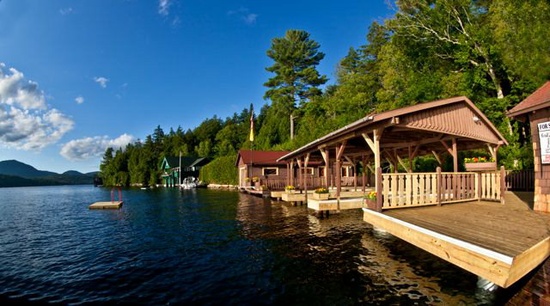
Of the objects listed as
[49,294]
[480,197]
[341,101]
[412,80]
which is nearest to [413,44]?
[412,80]

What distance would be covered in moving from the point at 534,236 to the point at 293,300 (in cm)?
450

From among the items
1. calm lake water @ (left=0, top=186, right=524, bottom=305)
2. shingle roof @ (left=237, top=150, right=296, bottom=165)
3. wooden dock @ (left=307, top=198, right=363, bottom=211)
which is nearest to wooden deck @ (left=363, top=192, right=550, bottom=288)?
calm lake water @ (left=0, top=186, right=524, bottom=305)

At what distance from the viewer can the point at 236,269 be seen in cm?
747

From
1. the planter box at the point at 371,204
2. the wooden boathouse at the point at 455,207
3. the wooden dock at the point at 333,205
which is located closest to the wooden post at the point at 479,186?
the wooden boathouse at the point at 455,207

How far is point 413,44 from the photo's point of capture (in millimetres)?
26188

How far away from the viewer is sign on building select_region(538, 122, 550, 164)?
26.5 feet

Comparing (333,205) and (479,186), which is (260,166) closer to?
(333,205)

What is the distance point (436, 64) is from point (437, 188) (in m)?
20.9

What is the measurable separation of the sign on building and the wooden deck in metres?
1.53

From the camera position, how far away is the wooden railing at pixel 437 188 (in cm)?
873

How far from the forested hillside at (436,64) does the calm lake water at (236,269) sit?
12073 millimetres

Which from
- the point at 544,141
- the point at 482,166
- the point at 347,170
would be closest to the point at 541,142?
the point at 544,141

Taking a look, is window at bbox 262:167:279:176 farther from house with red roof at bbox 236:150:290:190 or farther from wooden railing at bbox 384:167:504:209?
wooden railing at bbox 384:167:504:209

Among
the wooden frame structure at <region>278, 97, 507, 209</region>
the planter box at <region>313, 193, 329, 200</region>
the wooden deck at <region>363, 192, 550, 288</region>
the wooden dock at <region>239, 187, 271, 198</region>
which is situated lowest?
the wooden dock at <region>239, 187, 271, 198</region>
